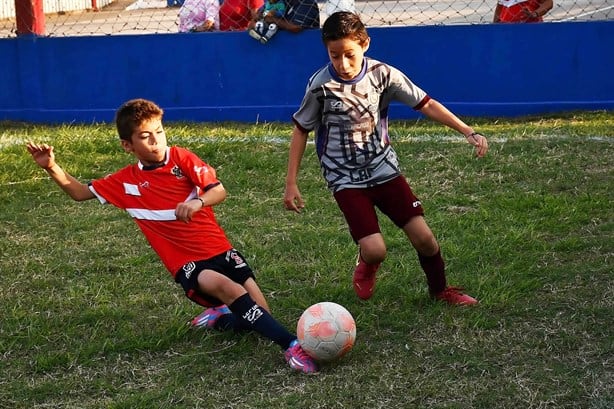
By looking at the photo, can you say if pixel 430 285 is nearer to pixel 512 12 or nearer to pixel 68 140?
pixel 68 140

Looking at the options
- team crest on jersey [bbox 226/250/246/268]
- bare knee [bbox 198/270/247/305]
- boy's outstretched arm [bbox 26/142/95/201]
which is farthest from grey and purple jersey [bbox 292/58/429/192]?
boy's outstretched arm [bbox 26/142/95/201]

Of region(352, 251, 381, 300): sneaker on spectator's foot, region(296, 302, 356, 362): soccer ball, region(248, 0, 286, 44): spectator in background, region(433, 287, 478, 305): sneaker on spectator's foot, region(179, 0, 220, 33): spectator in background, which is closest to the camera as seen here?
region(296, 302, 356, 362): soccer ball

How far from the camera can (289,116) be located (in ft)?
29.9

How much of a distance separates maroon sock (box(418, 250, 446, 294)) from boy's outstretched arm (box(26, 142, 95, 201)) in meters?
1.57

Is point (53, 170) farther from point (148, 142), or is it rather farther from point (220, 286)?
point (220, 286)

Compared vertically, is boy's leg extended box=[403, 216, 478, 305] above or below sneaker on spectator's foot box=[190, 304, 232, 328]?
above

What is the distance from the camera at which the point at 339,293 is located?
4.77 meters

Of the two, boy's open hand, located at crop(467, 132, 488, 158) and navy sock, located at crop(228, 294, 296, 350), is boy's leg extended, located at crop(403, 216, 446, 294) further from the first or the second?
navy sock, located at crop(228, 294, 296, 350)

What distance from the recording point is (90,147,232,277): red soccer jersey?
4.21 meters

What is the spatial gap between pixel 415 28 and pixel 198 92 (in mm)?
2154

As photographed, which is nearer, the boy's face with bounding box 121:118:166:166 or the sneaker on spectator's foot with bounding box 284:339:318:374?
the sneaker on spectator's foot with bounding box 284:339:318:374

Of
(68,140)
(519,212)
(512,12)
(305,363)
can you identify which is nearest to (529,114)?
(512,12)

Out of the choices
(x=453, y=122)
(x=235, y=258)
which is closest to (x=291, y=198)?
(x=235, y=258)

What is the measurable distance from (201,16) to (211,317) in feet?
19.0
